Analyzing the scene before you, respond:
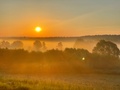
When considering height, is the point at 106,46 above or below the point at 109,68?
above

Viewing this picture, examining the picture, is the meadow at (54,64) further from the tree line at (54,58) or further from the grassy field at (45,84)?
the grassy field at (45,84)

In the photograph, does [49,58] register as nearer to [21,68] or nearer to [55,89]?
[21,68]

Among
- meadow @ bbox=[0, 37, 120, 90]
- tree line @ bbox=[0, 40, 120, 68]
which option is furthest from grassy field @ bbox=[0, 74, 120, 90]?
tree line @ bbox=[0, 40, 120, 68]

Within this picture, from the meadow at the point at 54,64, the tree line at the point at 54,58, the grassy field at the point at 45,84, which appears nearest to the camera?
the grassy field at the point at 45,84

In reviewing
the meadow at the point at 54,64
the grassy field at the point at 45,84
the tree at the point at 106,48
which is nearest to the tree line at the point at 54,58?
the meadow at the point at 54,64

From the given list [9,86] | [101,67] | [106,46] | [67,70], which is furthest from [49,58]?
[9,86]

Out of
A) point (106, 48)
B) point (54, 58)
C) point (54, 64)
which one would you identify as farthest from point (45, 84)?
point (106, 48)

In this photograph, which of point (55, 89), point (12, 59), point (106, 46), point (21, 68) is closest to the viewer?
point (55, 89)

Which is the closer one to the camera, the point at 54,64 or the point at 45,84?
the point at 45,84

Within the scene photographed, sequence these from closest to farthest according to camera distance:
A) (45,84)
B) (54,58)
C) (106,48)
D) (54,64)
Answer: (45,84), (54,64), (54,58), (106,48)

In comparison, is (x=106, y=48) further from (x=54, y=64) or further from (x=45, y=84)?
(x=45, y=84)

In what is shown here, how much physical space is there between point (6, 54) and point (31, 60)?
5.77m

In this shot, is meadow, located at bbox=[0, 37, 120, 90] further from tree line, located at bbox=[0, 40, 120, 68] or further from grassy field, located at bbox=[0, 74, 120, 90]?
grassy field, located at bbox=[0, 74, 120, 90]

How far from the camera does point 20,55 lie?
6366 cm
